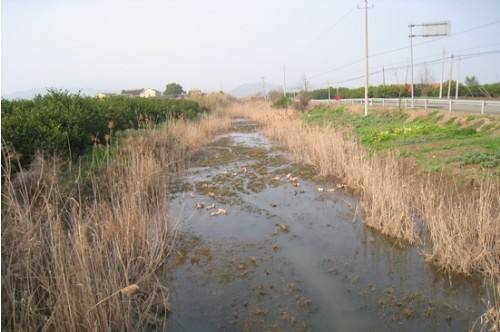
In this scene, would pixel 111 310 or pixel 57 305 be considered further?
pixel 111 310


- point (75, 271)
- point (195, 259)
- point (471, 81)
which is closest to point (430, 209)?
point (195, 259)

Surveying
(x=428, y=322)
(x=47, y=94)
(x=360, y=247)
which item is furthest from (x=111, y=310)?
(x=47, y=94)

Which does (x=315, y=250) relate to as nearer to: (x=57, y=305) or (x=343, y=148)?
(x=57, y=305)

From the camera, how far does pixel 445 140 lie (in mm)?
11406

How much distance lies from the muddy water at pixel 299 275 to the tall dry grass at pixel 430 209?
0.25 metres

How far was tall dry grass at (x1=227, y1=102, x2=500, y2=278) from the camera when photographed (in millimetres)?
4750

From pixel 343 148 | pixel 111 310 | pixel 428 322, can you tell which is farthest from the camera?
pixel 343 148

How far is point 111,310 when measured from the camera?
3412 mm

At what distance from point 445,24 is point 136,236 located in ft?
95.4

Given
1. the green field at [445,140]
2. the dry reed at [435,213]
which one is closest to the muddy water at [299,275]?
the dry reed at [435,213]

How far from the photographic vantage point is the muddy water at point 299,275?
413cm

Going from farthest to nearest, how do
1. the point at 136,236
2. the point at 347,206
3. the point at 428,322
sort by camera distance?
the point at 347,206, the point at 136,236, the point at 428,322

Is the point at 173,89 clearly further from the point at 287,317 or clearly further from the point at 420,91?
the point at 287,317

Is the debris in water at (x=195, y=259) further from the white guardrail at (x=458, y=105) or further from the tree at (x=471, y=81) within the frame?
the tree at (x=471, y=81)
